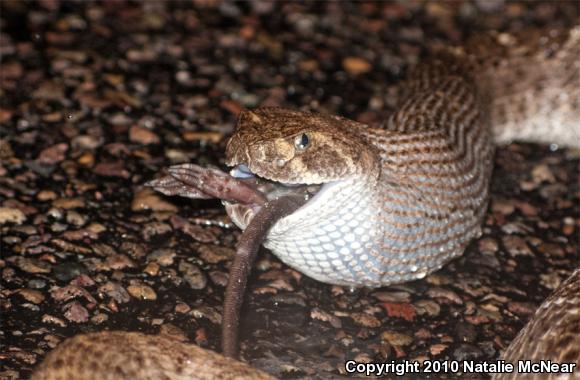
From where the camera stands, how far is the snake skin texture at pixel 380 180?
193 inches

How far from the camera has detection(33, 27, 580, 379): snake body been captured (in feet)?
13.4

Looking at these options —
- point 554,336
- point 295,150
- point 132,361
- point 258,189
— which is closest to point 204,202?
point 258,189

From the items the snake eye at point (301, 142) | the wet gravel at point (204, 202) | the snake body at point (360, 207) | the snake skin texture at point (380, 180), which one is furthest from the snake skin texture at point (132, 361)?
the snake eye at point (301, 142)

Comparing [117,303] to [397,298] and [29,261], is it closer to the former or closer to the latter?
[29,261]

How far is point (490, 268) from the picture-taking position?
19.2 feet

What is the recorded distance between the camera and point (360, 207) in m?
5.07

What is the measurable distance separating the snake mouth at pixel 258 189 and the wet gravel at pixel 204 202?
518 millimetres

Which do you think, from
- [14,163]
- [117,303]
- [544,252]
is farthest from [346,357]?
[14,163]

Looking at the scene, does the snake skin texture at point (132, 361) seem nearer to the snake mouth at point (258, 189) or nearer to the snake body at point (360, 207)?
the snake body at point (360, 207)

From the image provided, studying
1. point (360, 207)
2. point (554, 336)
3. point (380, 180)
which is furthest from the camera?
point (380, 180)

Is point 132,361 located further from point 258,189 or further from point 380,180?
point 380,180

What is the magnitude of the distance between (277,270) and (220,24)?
11.8 ft

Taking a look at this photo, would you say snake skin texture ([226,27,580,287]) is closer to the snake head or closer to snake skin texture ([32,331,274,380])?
the snake head

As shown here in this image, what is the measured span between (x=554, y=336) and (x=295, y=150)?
1575 millimetres
